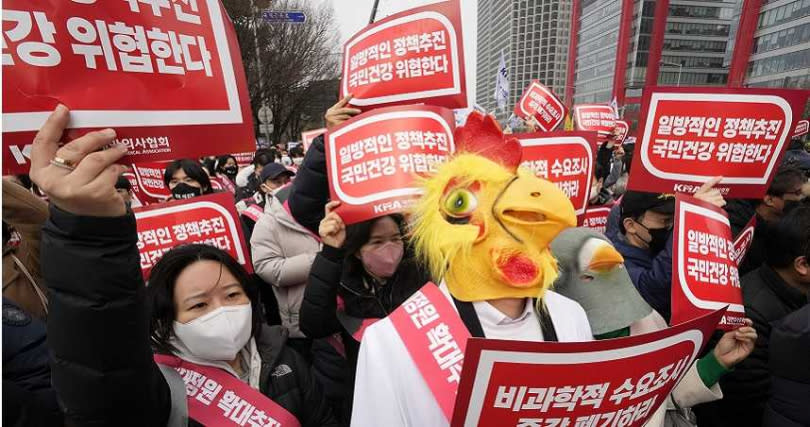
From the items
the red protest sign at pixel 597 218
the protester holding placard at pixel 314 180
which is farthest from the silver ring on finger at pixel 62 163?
the red protest sign at pixel 597 218

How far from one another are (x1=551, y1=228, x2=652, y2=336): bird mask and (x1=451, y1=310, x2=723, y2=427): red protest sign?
0.72 meters

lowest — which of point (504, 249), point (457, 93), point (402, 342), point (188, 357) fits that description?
point (188, 357)

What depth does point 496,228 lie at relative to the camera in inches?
49.2

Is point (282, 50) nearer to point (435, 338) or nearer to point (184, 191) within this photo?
point (184, 191)

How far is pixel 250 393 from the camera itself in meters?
1.73

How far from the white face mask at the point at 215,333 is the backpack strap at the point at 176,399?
0.37ft

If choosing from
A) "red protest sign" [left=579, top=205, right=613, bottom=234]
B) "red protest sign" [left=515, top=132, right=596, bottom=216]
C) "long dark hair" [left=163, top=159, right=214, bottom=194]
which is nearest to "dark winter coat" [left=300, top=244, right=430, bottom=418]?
"red protest sign" [left=515, top=132, right=596, bottom=216]

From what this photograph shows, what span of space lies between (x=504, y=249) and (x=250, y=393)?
1250 millimetres

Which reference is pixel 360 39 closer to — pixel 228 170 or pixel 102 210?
pixel 102 210

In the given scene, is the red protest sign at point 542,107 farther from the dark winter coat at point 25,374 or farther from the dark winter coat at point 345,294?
the dark winter coat at point 25,374

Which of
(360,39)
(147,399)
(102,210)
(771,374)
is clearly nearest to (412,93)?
(360,39)

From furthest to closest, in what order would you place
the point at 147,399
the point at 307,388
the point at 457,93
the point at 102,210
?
the point at 457,93 → the point at 307,388 → the point at 147,399 → the point at 102,210

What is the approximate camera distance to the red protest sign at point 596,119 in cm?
710

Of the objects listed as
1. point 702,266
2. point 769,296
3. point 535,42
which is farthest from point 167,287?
point 535,42
